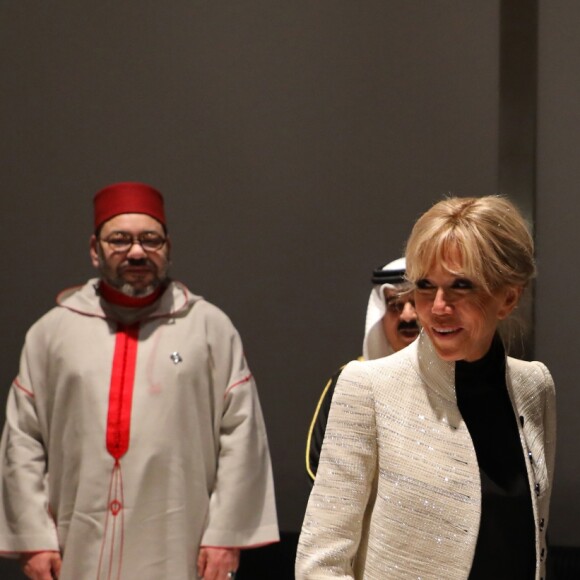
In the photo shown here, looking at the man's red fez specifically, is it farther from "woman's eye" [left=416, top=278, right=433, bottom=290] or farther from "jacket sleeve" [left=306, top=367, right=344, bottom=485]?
"woman's eye" [left=416, top=278, right=433, bottom=290]

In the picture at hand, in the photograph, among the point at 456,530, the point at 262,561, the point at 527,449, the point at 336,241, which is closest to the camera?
the point at 456,530

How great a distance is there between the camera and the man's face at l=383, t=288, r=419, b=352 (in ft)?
11.4

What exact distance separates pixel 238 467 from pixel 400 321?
2.91 feet

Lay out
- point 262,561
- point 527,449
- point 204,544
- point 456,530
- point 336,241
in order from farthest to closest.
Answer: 1. point 336,241
2. point 262,561
3. point 204,544
4. point 527,449
5. point 456,530

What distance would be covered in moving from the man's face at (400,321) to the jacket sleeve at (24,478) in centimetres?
132

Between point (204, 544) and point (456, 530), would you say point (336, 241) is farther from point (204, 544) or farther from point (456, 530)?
point (456, 530)

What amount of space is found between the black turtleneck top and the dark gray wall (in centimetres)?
285

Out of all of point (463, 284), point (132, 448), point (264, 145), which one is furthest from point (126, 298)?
point (463, 284)

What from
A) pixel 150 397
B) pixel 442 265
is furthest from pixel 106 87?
pixel 442 265

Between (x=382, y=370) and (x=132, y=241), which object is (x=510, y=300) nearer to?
(x=382, y=370)

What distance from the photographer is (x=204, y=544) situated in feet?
13.1

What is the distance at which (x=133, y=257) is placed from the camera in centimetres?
412

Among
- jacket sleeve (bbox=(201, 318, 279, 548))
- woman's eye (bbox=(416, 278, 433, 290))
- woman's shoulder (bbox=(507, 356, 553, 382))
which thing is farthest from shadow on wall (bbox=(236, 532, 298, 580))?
woman's eye (bbox=(416, 278, 433, 290))

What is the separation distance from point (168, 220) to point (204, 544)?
1887mm
